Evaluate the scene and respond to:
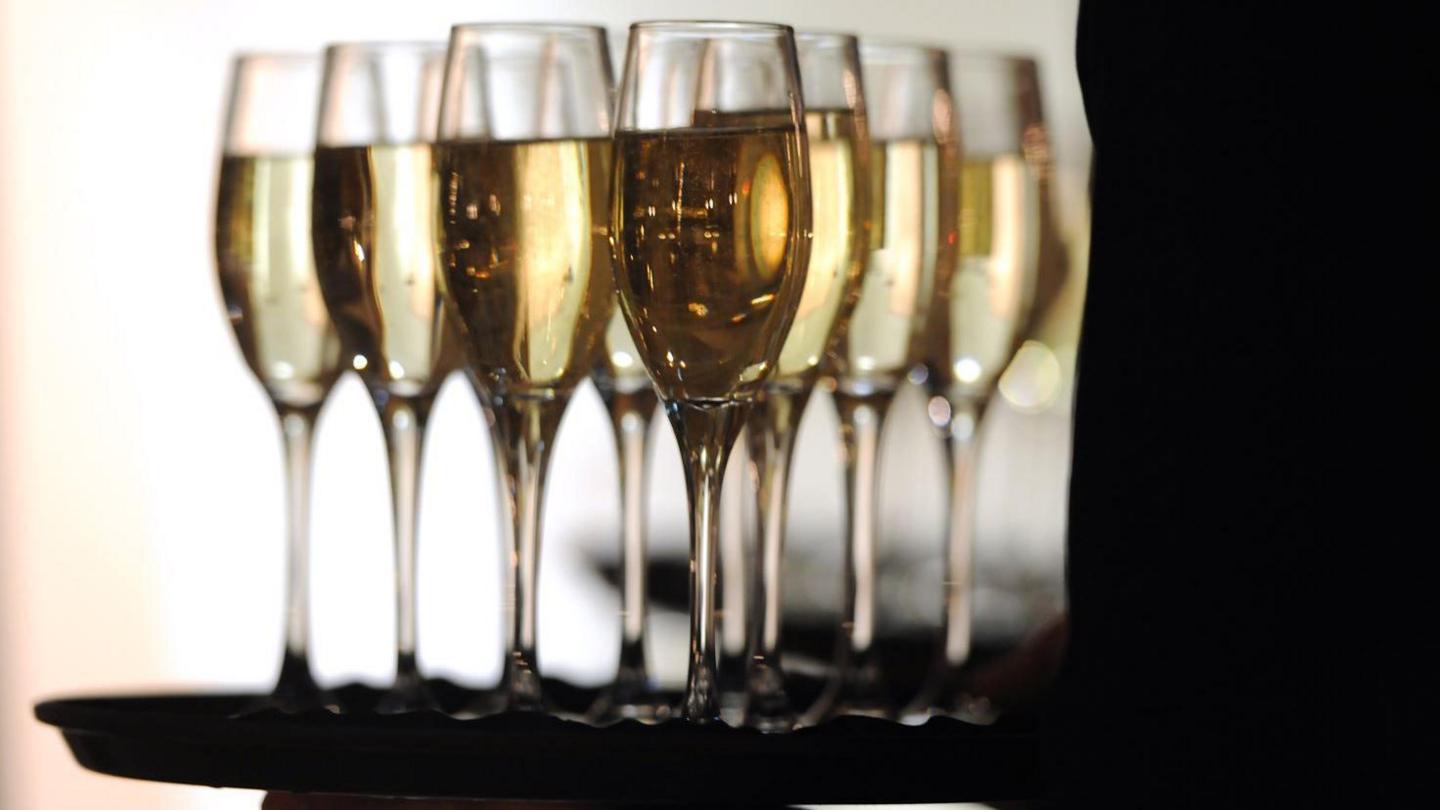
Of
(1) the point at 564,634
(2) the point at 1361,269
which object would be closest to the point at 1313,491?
(2) the point at 1361,269

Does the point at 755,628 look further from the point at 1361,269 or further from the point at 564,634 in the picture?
the point at 564,634

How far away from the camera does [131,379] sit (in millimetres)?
3354

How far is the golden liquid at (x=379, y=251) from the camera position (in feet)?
2.45

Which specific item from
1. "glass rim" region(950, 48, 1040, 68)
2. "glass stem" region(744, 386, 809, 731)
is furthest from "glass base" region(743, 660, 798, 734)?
"glass rim" region(950, 48, 1040, 68)

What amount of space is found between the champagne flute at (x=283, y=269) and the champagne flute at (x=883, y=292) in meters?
0.22

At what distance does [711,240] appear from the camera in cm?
59

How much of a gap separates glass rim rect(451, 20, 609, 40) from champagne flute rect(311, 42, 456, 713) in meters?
0.05

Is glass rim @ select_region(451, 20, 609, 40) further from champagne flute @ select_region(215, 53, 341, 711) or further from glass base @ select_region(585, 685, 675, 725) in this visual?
glass base @ select_region(585, 685, 675, 725)

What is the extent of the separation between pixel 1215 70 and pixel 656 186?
167mm

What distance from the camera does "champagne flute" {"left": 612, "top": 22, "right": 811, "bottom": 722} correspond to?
23.1 inches

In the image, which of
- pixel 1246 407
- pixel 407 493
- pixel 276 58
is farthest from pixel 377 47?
pixel 1246 407

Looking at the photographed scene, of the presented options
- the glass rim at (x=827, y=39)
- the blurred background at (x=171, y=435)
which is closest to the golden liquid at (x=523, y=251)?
the glass rim at (x=827, y=39)

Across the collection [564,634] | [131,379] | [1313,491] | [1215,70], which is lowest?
[564,634]

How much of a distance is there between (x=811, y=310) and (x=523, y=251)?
101mm
